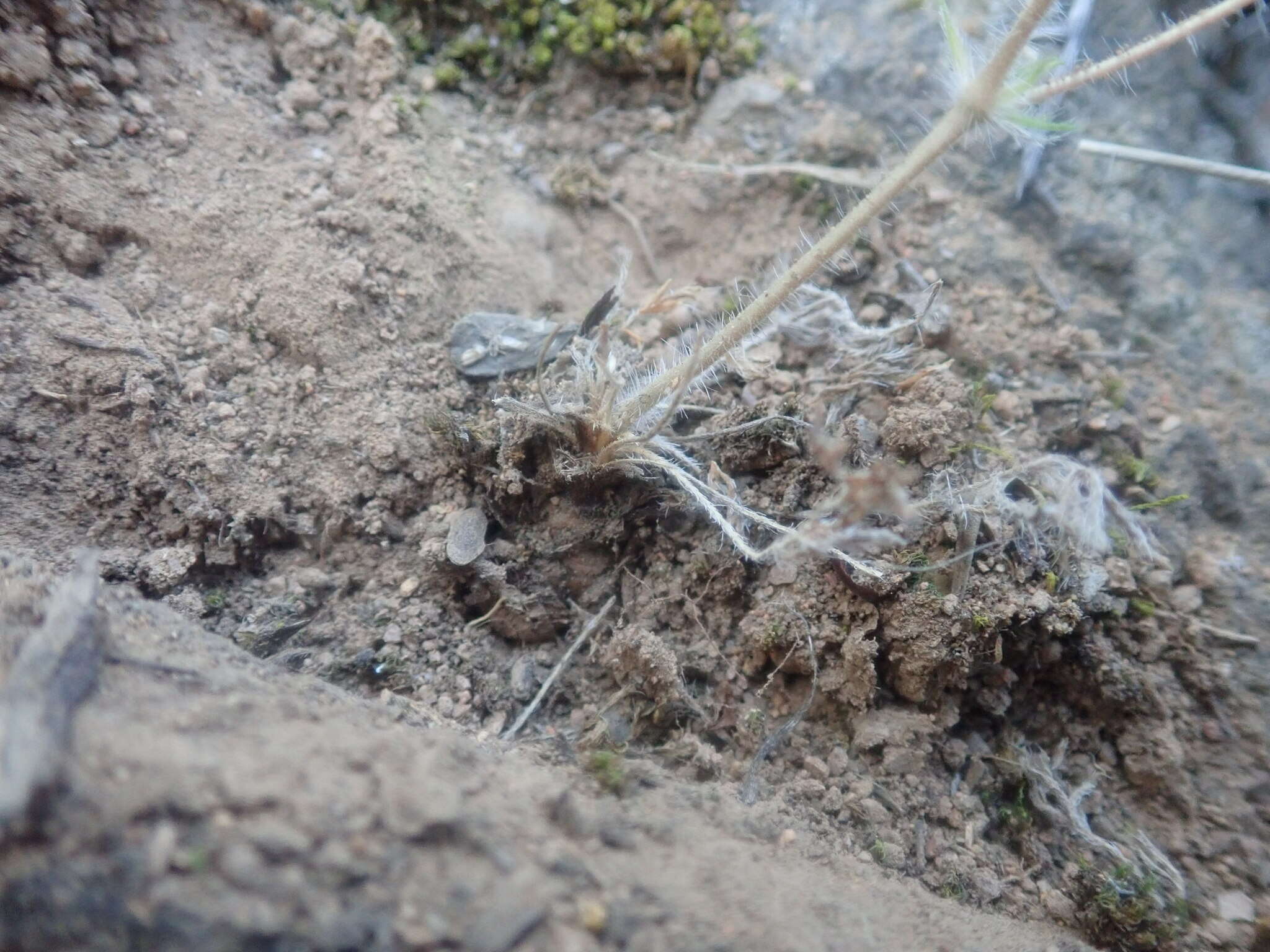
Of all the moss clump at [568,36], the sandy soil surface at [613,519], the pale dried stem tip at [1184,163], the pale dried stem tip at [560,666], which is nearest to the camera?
the sandy soil surface at [613,519]

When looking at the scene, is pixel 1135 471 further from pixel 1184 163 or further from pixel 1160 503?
pixel 1184 163

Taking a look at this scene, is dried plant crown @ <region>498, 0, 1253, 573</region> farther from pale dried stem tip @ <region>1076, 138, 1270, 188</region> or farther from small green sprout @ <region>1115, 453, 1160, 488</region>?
pale dried stem tip @ <region>1076, 138, 1270, 188</region>

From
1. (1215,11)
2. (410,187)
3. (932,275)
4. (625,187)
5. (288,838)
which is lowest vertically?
(288,838)

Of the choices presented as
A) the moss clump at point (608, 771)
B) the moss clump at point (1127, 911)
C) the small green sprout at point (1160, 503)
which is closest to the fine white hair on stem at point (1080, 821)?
the moss clump at point (1127, 911)

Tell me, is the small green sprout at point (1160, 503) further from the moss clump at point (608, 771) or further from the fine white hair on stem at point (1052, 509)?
the moss clump at point (608, 771)

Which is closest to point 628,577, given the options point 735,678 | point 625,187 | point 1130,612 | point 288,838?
point 735,678

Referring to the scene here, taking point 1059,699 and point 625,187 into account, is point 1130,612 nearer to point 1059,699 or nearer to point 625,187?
point 1059,699

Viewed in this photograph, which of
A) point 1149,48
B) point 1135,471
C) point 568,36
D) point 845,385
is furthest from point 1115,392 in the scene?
point 568,36
